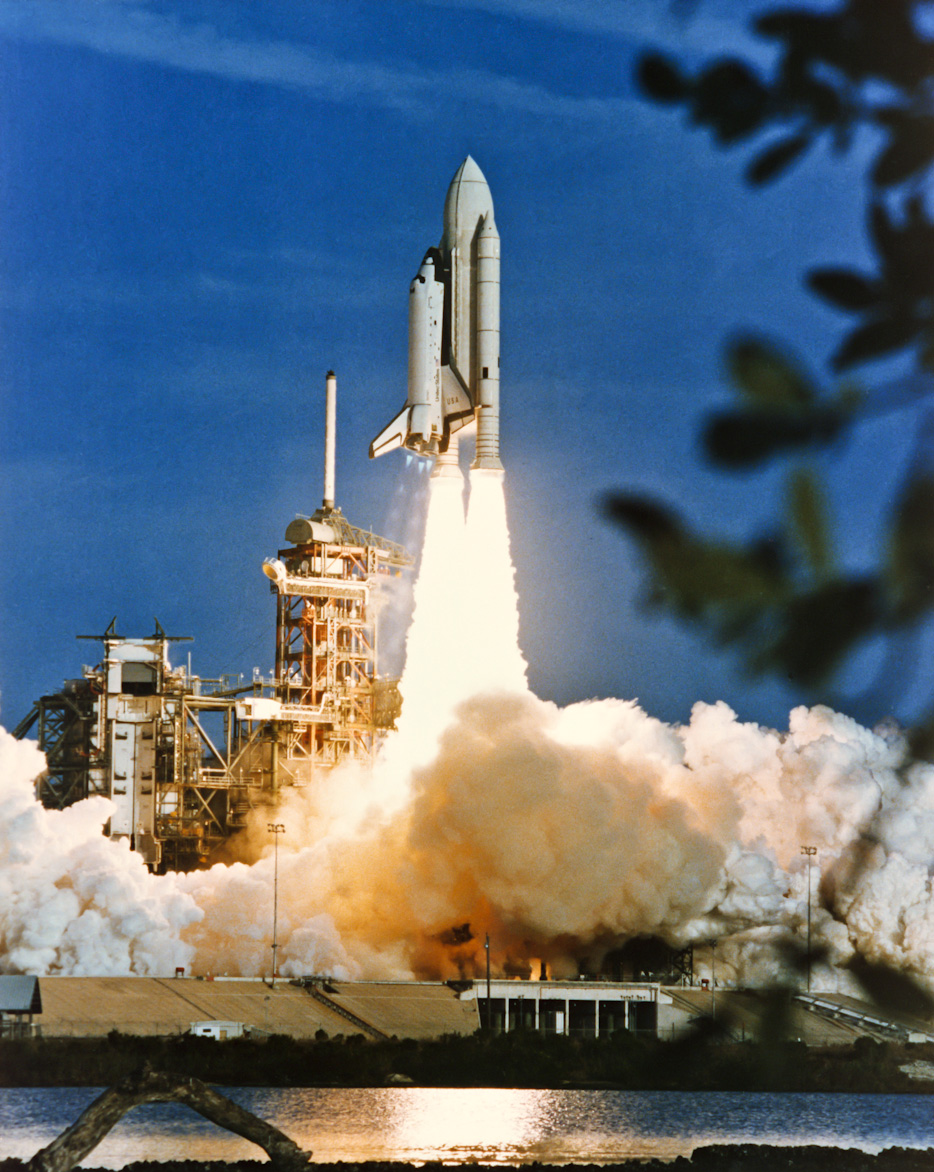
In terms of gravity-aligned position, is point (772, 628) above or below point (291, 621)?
below

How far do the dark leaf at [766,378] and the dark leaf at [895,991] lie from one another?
1531 mm

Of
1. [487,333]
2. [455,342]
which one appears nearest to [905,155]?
[487,333]

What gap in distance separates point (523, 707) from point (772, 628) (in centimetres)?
5874

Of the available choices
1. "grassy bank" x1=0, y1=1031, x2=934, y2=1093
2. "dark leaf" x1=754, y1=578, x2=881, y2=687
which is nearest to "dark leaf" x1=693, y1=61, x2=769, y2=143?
"dark leaf" x1=754, y1=578, x2=881, y2=687

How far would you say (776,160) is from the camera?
113 inches

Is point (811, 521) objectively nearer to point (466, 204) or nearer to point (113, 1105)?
point (113, 1105)

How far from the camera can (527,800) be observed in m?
58.5

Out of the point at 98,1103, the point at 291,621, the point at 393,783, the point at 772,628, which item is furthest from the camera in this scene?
the point at 291,621

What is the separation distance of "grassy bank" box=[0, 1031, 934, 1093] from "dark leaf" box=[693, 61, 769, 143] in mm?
44161

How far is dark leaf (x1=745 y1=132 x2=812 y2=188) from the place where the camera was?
2.86 m

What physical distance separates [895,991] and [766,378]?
170 centimetres

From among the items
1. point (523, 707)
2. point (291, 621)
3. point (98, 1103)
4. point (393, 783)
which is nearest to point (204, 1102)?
point (98, 1103)

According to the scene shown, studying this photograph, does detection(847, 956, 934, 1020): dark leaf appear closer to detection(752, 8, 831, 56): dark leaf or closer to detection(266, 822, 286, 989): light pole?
detection(752, 8, 831, 56): dark leaf

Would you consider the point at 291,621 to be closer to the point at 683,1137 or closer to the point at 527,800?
the point at 527,800
